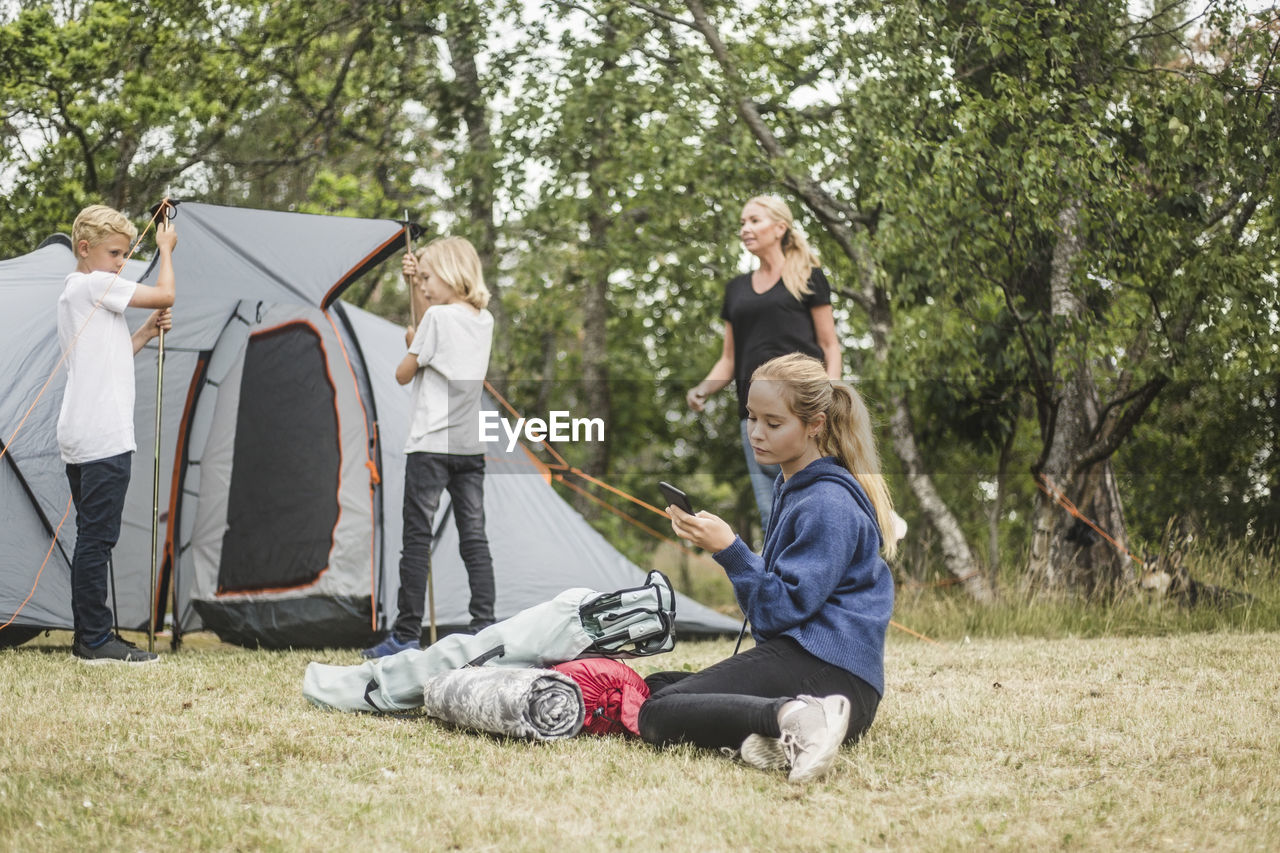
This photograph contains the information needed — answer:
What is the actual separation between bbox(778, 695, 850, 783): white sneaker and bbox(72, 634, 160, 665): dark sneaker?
8.79 feet

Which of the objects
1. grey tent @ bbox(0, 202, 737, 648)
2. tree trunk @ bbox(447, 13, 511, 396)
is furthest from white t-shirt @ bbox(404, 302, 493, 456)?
tree trunk @ bbox(447, 13, 511, 396)

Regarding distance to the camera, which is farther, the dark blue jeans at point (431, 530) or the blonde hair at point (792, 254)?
the blonde hair at point (792, 254)

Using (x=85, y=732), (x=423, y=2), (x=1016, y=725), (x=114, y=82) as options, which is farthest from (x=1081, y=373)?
(x=114, y=82)

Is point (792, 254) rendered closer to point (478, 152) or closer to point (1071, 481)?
point (1071, 481)

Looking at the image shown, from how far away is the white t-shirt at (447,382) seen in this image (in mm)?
4398

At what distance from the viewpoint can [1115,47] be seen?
6359 millimetres

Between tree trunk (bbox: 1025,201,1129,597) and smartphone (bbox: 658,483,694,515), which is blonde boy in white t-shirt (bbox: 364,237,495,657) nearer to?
smartphone (bbox: 658,483,694,515)

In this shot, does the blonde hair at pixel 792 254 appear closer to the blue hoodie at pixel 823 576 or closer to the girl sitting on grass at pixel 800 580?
the girl sitting on grass at pixel 800 580

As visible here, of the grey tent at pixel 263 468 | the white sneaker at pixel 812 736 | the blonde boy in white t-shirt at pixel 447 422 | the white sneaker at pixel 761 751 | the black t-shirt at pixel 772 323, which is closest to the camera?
the white sneaker at pixel 812 736

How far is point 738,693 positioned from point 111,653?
259cm

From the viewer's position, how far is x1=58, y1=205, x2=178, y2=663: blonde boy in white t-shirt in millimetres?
4230

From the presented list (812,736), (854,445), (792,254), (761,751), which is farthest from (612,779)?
(792,254)

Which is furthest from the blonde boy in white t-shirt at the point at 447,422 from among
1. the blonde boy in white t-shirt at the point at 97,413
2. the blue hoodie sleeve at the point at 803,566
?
the blue hoodie sleeve at the point at 803,566

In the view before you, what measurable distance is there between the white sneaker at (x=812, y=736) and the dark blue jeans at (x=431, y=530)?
2.03 meters
